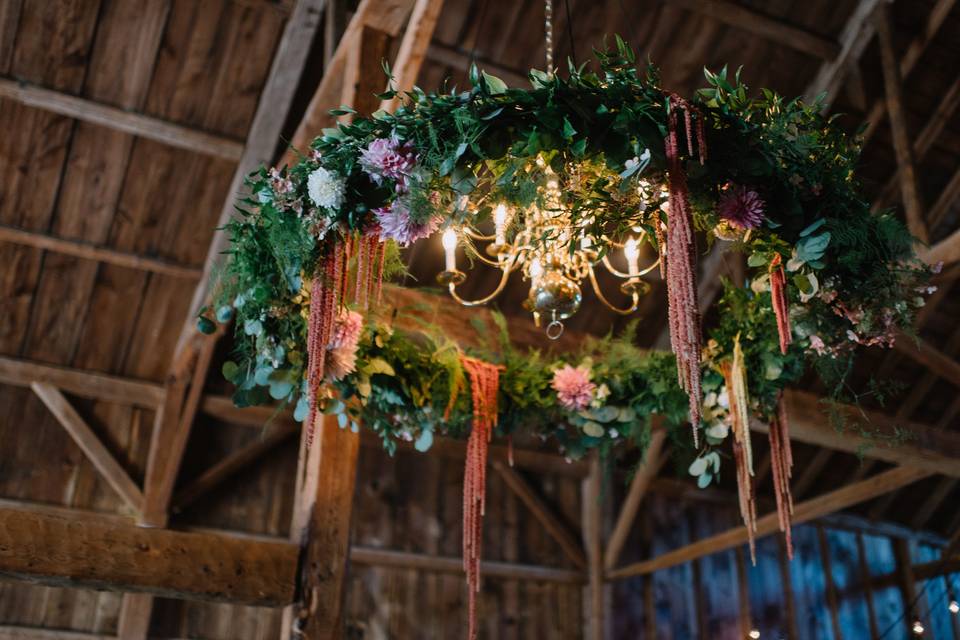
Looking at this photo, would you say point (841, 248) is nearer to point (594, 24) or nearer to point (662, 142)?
point (662, 142)

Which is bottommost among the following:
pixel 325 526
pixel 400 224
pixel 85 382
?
pixel 325 526

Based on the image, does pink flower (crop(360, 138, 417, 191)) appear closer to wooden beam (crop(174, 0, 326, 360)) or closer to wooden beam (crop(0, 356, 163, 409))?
wooden beam (crop(174, 0, 326, 360))

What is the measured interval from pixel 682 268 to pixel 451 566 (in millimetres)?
4909

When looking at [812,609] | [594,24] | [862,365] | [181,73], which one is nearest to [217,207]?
[181,73]

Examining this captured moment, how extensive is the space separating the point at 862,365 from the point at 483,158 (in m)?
5.77

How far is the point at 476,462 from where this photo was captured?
3.51 metres

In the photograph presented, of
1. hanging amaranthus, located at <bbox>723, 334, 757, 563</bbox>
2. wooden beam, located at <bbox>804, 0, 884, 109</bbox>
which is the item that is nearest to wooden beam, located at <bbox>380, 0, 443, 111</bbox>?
hanging amaranthus, located at <bbox>723, 334, 757, 563</bbox>

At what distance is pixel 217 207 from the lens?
19.0 feet

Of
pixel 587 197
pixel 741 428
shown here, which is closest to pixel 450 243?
pixel 587 197

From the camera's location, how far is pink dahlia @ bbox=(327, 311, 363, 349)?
3154mm

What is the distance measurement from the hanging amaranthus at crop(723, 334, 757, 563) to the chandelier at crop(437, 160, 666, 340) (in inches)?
15.7

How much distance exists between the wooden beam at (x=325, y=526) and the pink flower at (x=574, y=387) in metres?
0.80

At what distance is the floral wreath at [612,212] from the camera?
2354 mm

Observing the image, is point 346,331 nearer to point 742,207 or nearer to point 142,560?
point 142,560
